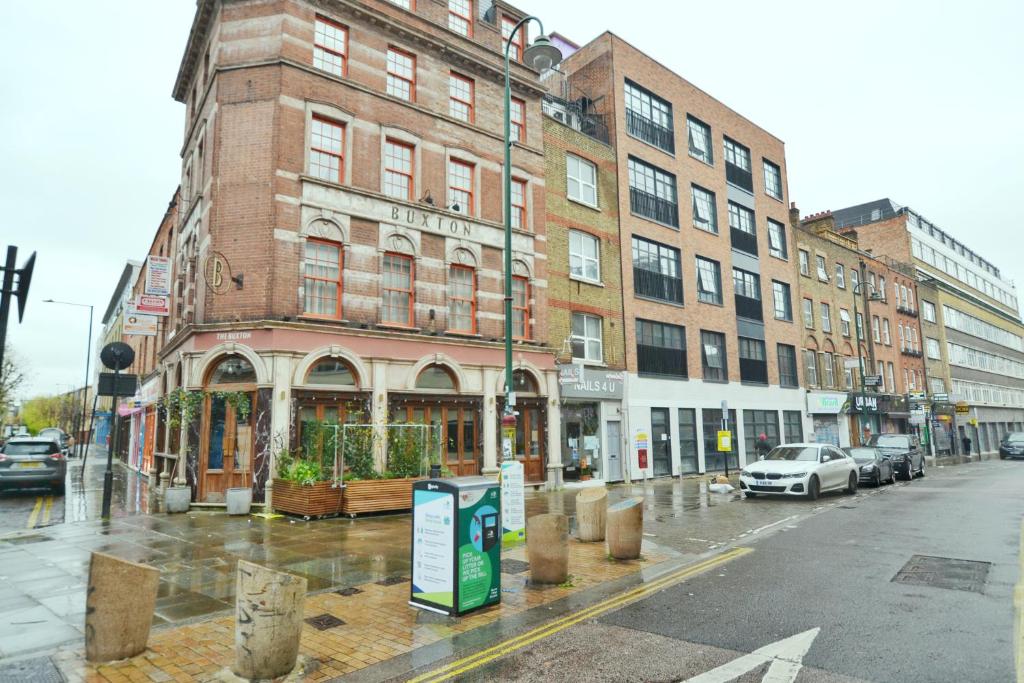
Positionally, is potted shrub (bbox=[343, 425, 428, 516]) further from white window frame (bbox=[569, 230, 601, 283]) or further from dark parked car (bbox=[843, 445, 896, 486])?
dark parked car (bbox=[843, 445, 896, 486])

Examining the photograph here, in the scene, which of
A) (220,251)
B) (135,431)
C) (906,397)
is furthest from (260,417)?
(906,397)

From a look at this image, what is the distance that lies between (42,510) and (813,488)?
63.5 feet

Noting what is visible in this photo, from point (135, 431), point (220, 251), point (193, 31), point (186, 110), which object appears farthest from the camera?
point (135, 431)

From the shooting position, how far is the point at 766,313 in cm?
3347

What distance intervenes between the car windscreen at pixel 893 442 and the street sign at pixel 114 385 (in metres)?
26.7

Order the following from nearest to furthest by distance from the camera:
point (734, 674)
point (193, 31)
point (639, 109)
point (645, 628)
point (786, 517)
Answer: point (734, 674) → point (645, 628) → point (786, 517) → point (193, 31) → point (639, 109)

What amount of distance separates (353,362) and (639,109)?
18786mm

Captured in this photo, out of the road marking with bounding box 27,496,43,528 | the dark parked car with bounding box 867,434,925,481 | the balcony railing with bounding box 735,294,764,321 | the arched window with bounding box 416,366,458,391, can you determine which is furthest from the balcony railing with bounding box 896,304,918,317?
the road marking with bounding box 27,496,43,528

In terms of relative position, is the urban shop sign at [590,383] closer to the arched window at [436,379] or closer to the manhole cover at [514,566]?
the arched window at [436,379]

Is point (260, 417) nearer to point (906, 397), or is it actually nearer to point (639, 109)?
point (639, 109)

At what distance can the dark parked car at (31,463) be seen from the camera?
16.6m

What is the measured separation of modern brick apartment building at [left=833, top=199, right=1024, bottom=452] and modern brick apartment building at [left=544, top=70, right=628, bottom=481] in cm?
2946

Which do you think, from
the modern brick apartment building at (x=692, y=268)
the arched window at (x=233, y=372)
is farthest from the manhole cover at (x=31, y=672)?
the modern brick apartment building at (x=692, y=268)

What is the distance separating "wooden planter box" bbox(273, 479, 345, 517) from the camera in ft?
44.4
